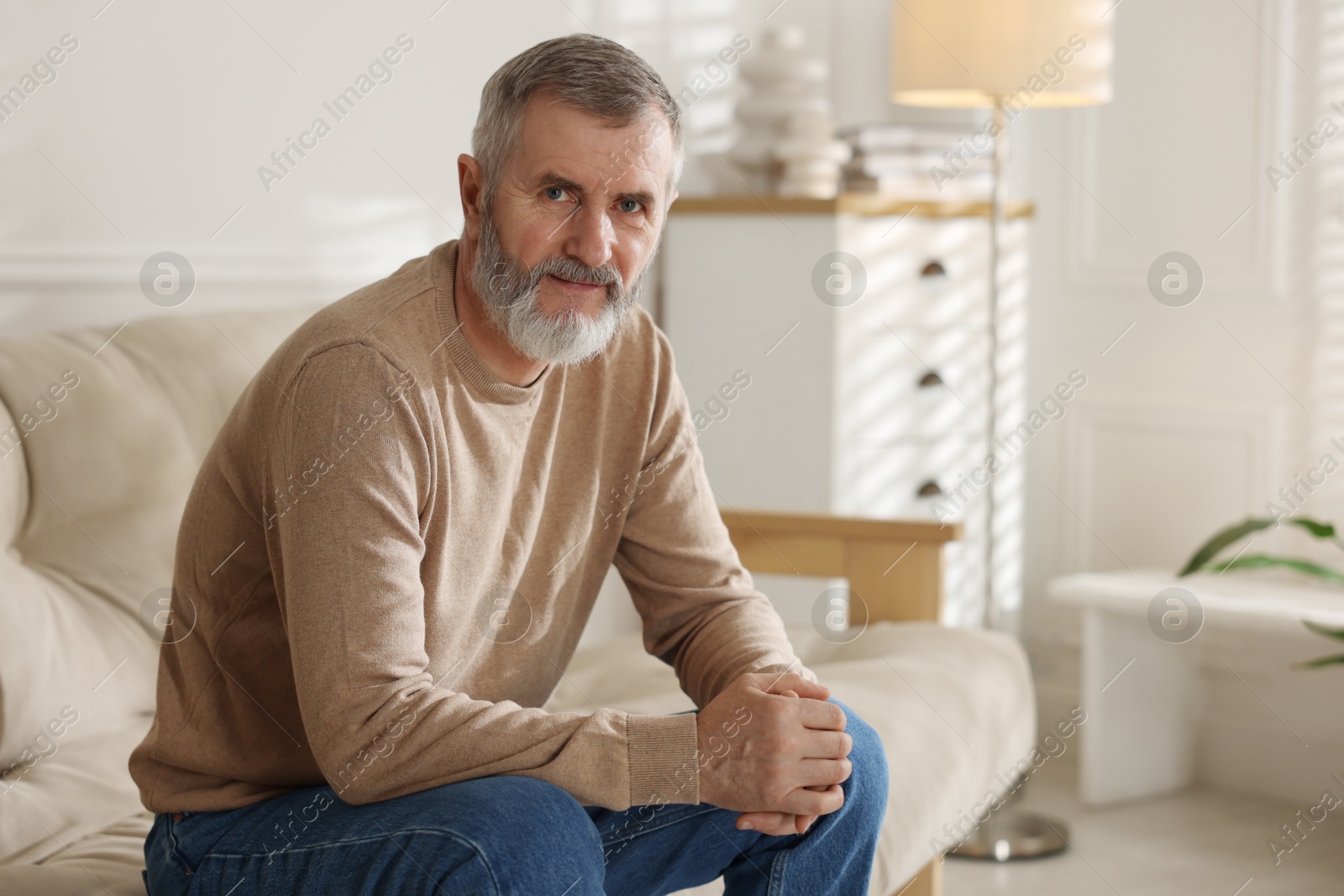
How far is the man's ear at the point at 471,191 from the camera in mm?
1176

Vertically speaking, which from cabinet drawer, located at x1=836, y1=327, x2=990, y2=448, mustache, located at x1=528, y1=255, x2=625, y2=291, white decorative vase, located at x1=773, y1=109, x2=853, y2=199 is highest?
white decorative vase, located at x1=773, y1=109, x2=853, y2=199

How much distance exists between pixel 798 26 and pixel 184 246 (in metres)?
1.61

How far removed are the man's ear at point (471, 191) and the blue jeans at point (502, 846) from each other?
48 centimetres

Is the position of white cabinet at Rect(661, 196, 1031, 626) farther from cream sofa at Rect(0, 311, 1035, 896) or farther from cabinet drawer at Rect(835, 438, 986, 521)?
cream sofa at Rect(0, 311, 1035, 896)

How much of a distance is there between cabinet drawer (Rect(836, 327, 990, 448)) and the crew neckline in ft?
4.55

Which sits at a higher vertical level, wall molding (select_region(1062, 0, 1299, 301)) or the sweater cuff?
→ wall molding (select_region(1062, 0, 1299, 301))

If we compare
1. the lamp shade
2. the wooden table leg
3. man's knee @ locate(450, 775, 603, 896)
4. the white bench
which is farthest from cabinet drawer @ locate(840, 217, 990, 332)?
man's knee @ locate(450, 775, 603, 896)

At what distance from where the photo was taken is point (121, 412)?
1.43 m

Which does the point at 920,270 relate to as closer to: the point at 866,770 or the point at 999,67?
the point at 999,67

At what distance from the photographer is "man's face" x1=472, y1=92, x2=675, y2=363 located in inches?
44.1

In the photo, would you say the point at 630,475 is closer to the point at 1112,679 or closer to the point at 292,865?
the point at 292,865

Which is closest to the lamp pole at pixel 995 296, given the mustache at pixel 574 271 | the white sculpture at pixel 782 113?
the white sculpture at pixel 782 113

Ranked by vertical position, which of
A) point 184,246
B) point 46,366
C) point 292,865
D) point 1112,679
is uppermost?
point 184,246

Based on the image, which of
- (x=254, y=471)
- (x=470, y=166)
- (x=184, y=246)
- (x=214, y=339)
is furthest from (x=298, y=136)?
(x=254, y=471)
